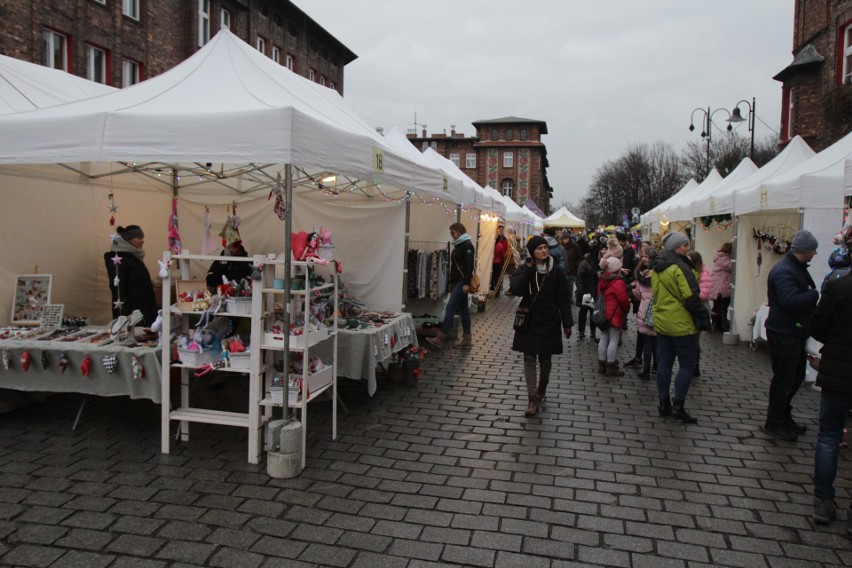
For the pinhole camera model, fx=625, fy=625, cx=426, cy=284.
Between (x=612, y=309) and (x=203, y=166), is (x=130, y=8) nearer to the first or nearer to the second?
(x=203, y=166)

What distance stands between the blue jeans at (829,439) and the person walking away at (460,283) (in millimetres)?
6083

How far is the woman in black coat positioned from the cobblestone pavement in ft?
2.09

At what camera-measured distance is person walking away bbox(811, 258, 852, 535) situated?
382 cm

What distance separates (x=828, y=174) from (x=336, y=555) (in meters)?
7.40

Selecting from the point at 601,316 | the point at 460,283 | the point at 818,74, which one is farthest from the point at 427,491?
the point at 818,74

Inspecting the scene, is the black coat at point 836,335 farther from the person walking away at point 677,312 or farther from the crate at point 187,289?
the crate at point 187,289

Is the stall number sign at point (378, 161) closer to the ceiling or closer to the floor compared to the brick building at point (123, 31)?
closer to the floor

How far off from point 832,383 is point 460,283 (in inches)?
250

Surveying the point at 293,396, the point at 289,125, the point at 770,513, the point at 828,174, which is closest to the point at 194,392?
the point at 293,396

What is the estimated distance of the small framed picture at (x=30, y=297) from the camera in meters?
6.41

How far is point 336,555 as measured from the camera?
11.2ft

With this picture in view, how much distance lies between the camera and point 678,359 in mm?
5945

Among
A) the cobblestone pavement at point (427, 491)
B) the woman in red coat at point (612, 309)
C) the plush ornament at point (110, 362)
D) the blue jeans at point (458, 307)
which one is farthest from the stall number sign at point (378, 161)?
the blue jeans at point (458, 307)

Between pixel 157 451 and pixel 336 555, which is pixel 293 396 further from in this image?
pixel 336 555
